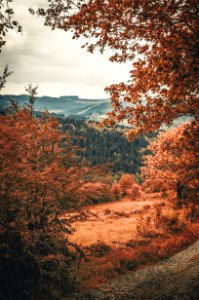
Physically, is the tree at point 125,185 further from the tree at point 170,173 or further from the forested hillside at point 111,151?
the forested hillside at point 111,151

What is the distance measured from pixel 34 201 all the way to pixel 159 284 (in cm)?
533

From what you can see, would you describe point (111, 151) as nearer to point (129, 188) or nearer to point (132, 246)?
point (129, 188)

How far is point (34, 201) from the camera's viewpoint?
31.1ft

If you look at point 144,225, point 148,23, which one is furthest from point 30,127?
point 144,225

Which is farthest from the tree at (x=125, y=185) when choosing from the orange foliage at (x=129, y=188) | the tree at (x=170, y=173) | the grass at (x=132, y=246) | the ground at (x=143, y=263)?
the ground at (x=143, y=263)

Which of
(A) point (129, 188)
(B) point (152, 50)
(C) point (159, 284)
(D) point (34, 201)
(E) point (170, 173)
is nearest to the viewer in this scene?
(B) point (152, 50)

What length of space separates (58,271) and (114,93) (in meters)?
7.19

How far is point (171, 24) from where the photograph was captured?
534cm

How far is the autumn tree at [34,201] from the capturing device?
25.6 ft

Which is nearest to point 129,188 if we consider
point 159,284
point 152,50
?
point 159,284

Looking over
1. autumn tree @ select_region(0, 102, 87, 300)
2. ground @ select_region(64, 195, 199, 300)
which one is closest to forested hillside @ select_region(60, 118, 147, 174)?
ground @ select_region(64, 195, 199, 300)

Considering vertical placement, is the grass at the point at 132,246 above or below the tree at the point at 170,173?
below

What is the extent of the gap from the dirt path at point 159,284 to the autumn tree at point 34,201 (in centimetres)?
166

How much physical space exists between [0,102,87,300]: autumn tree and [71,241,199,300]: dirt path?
65.5 inches
